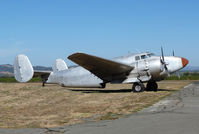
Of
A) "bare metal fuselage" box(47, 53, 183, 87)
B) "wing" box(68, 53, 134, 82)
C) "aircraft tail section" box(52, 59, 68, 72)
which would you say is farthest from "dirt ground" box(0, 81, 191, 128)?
"aircraft tail section" box(52, 59, 68, 72)

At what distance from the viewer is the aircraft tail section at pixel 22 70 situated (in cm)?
2445

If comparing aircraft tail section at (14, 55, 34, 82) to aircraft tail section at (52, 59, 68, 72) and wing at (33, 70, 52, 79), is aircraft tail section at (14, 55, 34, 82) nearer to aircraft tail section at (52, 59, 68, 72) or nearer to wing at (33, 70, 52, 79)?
wing at (33, 70, 52, 79)

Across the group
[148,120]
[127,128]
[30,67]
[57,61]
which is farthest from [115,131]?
[57,61]

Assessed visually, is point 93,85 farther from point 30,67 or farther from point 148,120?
point 148,120

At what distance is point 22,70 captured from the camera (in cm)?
2455

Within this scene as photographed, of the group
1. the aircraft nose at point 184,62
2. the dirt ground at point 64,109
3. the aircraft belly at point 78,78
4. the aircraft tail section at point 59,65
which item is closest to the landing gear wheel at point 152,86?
the aircraft nose at point 184,62

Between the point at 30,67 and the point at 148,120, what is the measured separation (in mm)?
18890

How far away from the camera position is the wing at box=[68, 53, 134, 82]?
2000 cm

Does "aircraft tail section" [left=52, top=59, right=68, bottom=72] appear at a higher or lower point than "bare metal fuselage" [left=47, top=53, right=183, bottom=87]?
higher

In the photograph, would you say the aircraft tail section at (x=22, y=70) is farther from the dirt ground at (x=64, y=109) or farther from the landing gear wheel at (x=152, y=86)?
the landing gear wheel at (x=152, y=86)

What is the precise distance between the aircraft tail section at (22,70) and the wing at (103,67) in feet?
19.9

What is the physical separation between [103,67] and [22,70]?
818cm

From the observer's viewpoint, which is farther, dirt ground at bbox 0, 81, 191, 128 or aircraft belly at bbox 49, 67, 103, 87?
aircraft belly at bbox 49, 67, 103, 87

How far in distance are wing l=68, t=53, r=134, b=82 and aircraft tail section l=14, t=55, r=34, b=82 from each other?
607 cm
